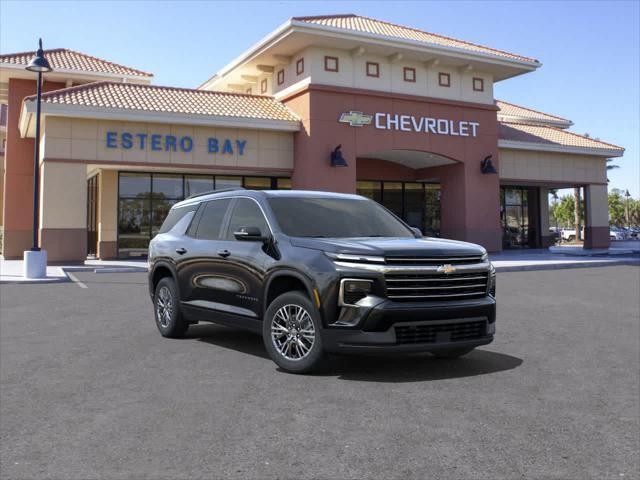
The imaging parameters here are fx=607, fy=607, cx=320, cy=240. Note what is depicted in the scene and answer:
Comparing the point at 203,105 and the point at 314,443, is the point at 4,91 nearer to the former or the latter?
the point at 203,105

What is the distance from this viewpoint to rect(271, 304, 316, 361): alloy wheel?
6.01 meters

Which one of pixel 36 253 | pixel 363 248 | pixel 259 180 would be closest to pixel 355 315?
pixel 363 248

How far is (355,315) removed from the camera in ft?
18.7

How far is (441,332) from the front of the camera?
5898 mm

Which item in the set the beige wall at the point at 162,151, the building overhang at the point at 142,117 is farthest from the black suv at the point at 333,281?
the beige wall at the point at 162,151

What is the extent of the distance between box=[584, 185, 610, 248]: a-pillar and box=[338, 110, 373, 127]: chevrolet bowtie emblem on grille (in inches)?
637

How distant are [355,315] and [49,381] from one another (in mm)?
3152

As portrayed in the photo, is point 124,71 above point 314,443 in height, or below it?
above

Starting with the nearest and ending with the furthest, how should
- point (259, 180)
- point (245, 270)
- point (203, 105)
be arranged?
point (245, 270)
point (203, 105)
point (259, 180)

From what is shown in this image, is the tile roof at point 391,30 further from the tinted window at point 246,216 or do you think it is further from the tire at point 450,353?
the tire at point 450,353

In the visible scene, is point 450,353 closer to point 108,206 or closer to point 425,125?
point 425,125

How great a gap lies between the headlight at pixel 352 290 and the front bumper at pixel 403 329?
0.51ft

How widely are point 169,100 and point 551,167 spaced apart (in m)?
A: 20.8

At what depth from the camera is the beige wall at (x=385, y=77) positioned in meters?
25.9
